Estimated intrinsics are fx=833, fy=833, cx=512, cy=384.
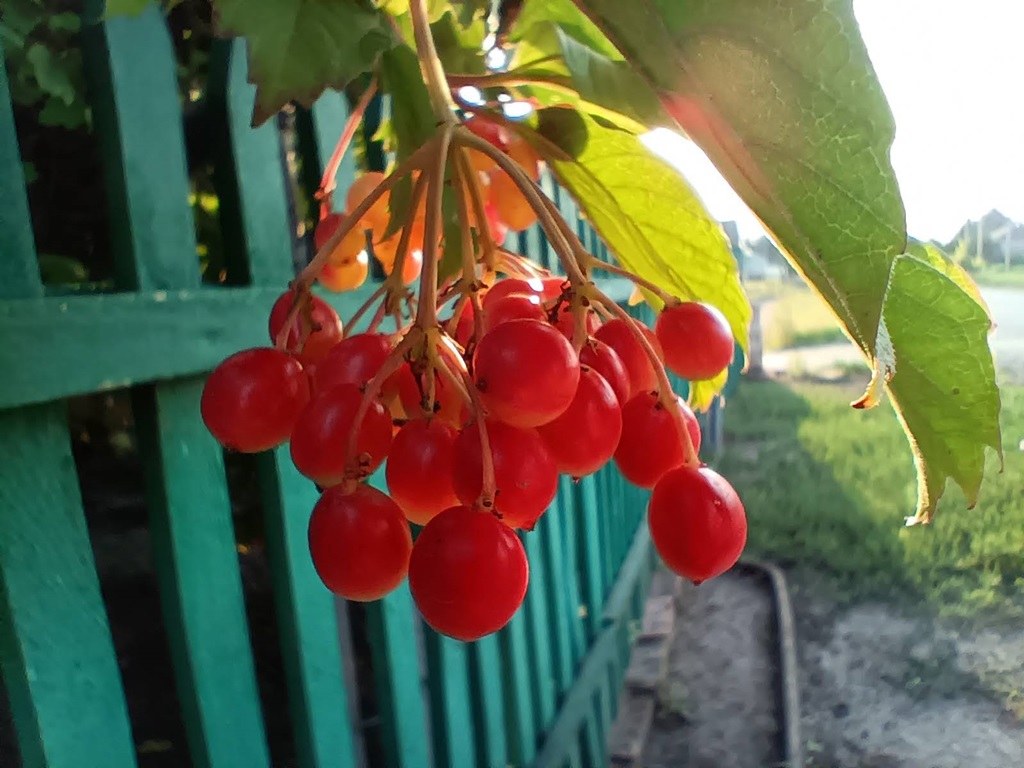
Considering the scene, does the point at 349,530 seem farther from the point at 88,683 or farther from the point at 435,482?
the point at 88,683

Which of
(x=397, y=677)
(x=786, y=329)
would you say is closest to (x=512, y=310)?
(x=397, y=677)

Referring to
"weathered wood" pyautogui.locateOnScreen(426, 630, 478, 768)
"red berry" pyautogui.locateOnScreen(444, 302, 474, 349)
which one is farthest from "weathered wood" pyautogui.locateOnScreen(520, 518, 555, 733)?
"red berry" pyautogui.locateOnScreen(444, 302, 474, 349)

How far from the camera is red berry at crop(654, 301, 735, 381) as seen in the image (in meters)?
0.36

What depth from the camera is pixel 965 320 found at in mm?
327

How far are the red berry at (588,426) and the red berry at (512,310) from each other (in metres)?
0.04

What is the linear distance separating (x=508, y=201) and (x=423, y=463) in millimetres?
215

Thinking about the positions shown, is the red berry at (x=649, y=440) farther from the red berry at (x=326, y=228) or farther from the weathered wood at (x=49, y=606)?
the weathered wood at (x=49, y=606)

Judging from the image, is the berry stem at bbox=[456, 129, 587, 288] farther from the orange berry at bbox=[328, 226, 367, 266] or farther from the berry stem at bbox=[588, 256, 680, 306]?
the orange berry at bbox=[328, 226, 367, 266]

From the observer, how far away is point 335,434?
11.3 inches

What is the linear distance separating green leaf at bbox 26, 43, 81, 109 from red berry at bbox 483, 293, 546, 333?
645 mm

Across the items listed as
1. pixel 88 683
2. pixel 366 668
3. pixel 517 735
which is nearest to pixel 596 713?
pixel 517 735

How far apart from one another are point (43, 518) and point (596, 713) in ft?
4.97

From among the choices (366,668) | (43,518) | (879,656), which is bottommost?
(879,656)

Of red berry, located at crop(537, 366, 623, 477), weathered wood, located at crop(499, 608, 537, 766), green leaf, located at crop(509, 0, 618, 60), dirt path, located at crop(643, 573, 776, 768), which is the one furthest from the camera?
dirt path, located at crop(643, 573, 776, 768)
